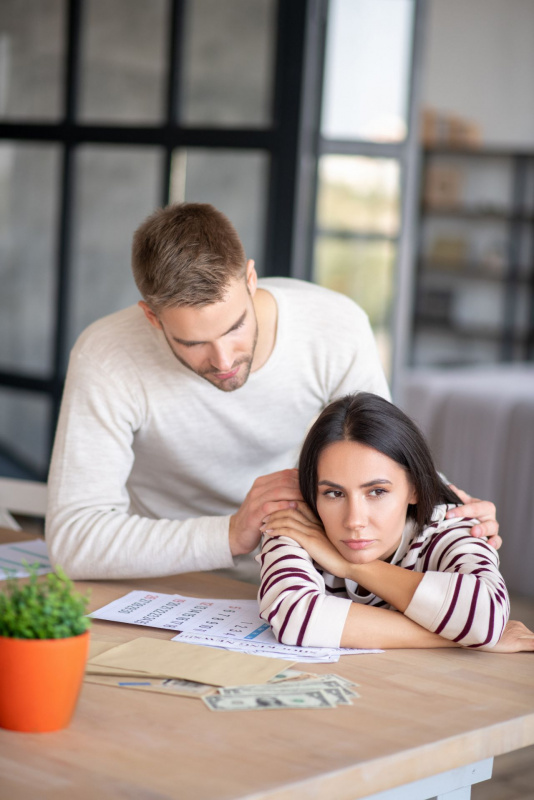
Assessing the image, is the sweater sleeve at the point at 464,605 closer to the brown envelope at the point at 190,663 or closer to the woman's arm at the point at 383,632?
the woman's arm at the point at 383,632

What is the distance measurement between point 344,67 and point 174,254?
67.3 inches

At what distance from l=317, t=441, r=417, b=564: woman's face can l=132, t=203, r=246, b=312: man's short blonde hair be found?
0.97ft

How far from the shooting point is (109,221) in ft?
10.4

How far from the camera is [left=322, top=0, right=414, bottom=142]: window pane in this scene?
2.89 m

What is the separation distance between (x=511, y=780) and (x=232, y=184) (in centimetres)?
169

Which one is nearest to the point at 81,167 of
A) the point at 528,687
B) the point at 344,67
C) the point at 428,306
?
the point at 344,67

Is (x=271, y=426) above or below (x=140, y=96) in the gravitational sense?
below

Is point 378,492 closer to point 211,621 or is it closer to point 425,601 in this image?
point 425,601

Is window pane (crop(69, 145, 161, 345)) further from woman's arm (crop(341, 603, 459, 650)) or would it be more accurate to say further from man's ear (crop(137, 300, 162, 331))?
woman's arm (crop(341, 603, 459, 650))

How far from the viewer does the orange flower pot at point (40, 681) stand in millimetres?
863

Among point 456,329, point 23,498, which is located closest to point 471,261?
point 456,329

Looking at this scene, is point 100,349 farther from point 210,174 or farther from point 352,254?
point 352,254

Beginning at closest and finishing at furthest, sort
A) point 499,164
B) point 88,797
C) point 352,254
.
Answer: point 88,797, point 352,254, point 499,164

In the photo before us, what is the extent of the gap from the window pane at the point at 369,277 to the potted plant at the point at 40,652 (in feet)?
7.56
